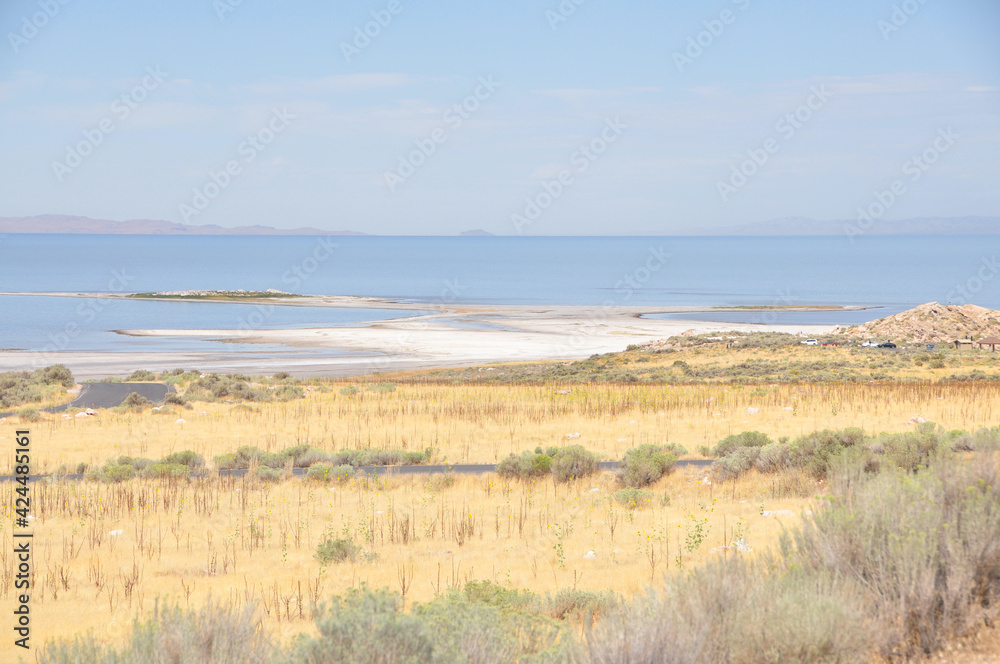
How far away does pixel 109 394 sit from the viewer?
107ft

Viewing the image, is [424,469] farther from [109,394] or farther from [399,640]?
[109,394]

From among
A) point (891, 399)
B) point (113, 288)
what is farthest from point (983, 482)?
point (113, 288)

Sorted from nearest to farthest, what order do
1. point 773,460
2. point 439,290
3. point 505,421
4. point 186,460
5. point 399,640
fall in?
1. point 399,640
2. point 773,460
3. point 186,460
4. point 505,421
5. point 439,290

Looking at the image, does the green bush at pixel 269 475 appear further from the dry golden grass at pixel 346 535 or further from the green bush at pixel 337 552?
the green bush at pixel 337 552

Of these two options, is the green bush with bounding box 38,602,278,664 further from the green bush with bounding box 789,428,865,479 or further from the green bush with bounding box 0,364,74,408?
the green bush with bounding box 0,364,74,408

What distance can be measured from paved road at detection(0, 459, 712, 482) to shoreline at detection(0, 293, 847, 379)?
1295 inches

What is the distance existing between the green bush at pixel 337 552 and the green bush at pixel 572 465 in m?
5.50

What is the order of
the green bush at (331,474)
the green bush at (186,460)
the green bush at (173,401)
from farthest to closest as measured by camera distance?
1. the green bush at (173,401)
2. the green bush at (186,460)
3. the green bush at (331,474)

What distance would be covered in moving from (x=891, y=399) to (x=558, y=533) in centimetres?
1580

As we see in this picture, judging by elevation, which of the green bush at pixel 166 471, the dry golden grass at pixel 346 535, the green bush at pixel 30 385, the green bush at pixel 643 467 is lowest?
the dry golden grass at pixel 346 535

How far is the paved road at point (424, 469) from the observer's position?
15297 mm

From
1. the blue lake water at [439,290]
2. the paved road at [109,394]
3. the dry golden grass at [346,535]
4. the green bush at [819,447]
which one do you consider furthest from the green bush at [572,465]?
the blue lake water at [439,290]

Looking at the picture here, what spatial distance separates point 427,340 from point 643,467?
5601 cm

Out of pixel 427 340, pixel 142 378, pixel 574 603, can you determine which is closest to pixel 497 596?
pixel 574 603
